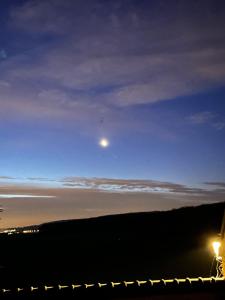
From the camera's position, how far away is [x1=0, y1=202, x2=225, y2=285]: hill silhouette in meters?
43.0

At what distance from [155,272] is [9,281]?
53.7ft

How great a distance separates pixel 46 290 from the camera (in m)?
9.85

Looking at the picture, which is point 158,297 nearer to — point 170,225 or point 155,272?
point 155,272

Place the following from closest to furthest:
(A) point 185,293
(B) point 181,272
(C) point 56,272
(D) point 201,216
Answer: (A) point 185,293 < (B) point 181,272 < (C) point 56,272 < (D) point 201,216

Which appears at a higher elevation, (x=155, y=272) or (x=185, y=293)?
(x=185, y=293)

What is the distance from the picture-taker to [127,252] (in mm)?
74312

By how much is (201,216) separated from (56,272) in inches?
4297

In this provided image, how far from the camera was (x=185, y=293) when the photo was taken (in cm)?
1050

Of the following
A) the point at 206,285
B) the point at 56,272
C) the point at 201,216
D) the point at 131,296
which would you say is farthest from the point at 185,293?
the point at 201,216

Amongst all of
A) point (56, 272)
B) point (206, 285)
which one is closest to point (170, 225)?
point (56, 272)

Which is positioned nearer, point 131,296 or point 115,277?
point 131,296

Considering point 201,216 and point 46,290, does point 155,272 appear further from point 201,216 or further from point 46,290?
point 201,216

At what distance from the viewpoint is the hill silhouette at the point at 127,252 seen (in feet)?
141

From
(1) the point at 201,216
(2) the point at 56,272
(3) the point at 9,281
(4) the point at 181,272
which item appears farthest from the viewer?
(1) the point at 201,216
